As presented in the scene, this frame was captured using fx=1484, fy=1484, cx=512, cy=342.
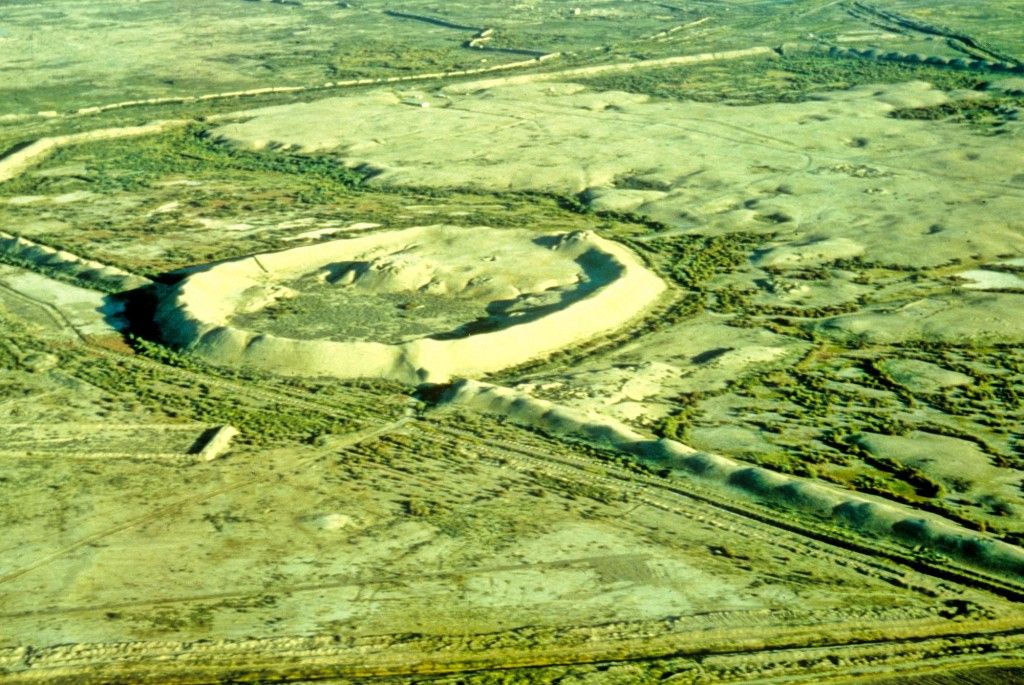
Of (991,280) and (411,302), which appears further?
(991,280)

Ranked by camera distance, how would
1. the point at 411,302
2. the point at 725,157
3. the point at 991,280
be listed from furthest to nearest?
the point at 725,157, the point at 991,280, the point at 411,302

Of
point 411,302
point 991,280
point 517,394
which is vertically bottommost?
point 991,280

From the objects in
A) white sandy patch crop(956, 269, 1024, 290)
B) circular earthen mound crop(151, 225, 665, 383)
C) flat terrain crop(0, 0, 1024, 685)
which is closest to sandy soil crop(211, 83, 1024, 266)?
flat terrain crop(0, 0, 1024, 685)

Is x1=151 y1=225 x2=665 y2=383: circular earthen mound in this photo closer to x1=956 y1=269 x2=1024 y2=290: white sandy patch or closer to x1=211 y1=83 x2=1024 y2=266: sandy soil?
x1=211 y1=83 x2=1024 y2=266: sandy soil

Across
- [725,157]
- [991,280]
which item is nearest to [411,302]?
[991,280]

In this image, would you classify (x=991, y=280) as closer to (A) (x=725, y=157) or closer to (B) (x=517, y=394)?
(B) (x=517, y=394)

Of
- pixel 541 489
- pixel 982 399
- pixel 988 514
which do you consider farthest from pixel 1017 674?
pixel 982 399

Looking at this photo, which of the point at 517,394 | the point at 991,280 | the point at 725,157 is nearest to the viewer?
the point at 517,394
